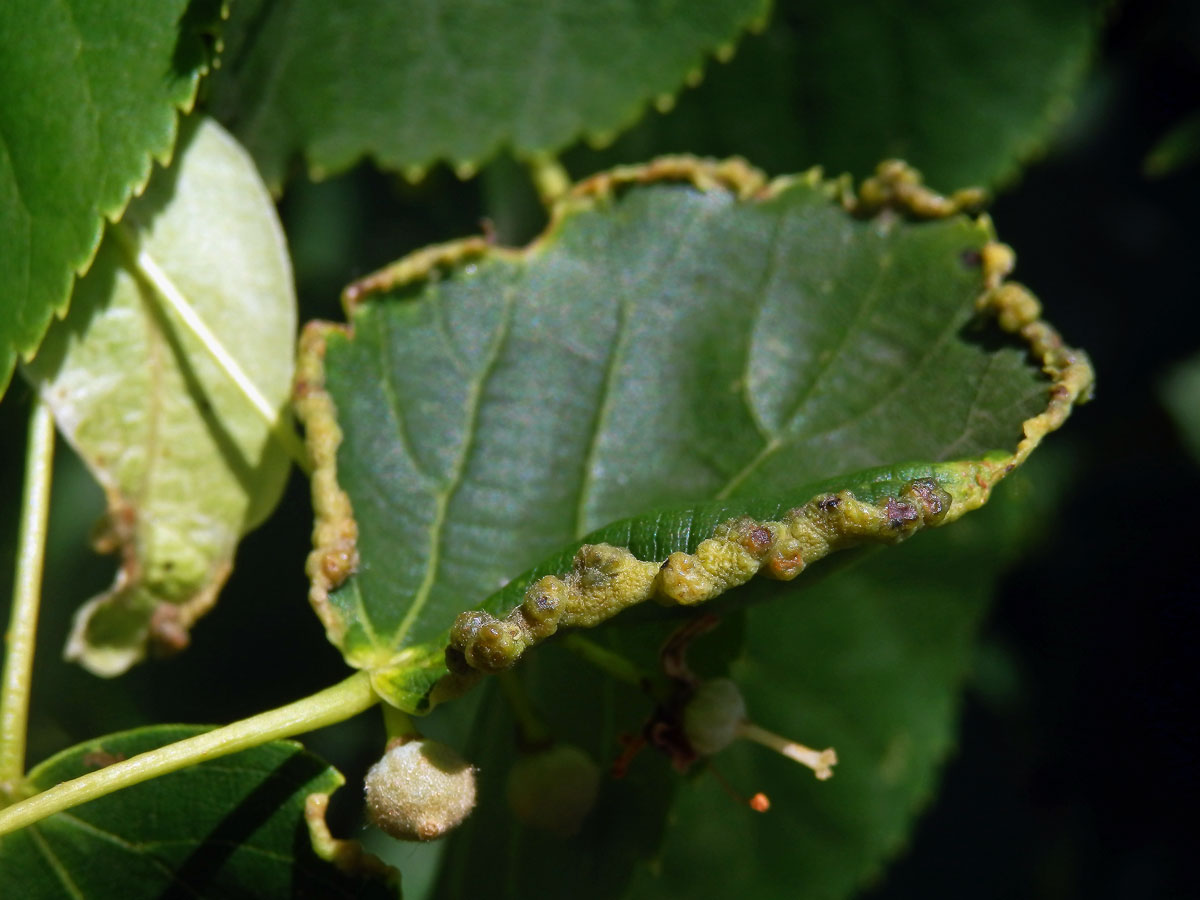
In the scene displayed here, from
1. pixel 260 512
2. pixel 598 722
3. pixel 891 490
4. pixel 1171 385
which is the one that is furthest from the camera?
pixel 1171 385

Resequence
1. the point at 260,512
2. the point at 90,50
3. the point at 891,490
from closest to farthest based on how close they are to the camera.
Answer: the point at 891,490 < the point at 90,50 < the point at 260,512

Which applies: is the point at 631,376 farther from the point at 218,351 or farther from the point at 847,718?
the point at 847,718

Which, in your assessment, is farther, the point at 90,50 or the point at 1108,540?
the point at 1108,540

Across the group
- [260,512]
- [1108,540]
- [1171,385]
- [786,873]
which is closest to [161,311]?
[260,512]

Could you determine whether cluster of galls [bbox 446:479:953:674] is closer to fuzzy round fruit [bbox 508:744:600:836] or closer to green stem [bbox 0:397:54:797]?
fuzzy round fruit [bbox 508:744:600:836]

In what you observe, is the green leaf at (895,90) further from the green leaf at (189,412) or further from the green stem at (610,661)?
the green stem at (610,661)

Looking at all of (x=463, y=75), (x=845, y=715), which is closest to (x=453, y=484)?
(x=463, y=75)

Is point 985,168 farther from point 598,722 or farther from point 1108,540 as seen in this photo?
point 1108,540
